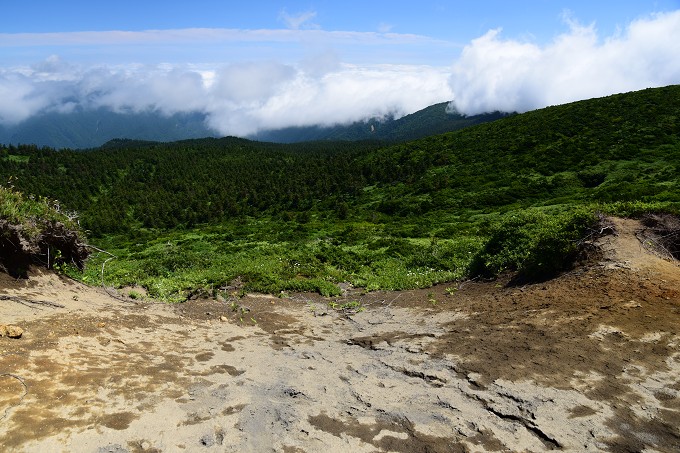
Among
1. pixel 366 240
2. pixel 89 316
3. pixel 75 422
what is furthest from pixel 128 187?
pixel 75 422

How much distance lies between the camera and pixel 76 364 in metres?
6.88

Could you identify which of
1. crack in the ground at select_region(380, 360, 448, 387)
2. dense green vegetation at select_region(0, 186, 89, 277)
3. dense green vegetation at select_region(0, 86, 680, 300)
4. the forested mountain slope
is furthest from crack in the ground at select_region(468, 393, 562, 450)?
the forested mountain slope

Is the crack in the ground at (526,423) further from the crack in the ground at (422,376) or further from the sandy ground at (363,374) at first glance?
the crack in the ground at (422,376)

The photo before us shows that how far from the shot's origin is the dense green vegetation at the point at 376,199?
16.2m

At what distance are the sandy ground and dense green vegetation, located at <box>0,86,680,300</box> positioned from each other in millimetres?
3687

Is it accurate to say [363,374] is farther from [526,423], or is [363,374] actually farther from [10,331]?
[10,331]

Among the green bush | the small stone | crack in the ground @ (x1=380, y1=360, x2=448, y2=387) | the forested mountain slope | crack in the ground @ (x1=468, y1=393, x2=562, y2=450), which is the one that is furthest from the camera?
the forested mountain slope

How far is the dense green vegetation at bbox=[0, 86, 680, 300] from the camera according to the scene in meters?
16.2

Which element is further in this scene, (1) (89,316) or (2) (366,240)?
(2) (366,240)

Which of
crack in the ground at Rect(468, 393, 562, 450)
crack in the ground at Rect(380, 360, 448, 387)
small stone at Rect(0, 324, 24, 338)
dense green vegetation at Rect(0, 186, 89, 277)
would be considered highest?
dense green vegetation at Rect(0, 186, 89, 277)

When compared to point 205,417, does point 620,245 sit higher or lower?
higher

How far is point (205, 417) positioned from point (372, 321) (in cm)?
676

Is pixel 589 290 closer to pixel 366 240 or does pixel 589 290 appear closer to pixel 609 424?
pixel 609 424

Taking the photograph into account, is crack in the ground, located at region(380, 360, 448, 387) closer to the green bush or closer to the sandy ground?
the sandy ground
